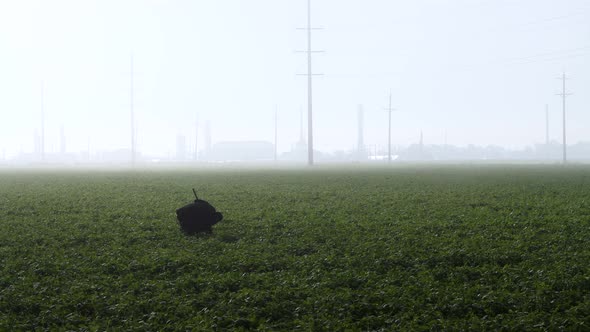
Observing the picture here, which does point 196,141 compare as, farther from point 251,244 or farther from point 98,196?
point 251,244

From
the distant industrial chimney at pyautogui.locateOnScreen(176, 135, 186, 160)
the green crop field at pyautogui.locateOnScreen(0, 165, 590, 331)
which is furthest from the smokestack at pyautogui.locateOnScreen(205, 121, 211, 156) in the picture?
the green crop field at pyautogui.locateOnScreen(0, 165, 590, 331)

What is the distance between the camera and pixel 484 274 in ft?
32.8

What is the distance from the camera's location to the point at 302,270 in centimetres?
1036

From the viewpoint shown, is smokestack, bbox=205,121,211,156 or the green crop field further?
smokestack, bbox=205,121,211,156

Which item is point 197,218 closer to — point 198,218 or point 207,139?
point 198,218

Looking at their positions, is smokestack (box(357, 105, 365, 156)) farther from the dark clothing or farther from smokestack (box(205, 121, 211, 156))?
the dark clothing

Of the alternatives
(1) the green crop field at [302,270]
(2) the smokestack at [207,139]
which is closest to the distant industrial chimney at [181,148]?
(2) the smokestack at [207,139]

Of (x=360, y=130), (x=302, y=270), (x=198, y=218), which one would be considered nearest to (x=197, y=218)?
(x=198, y=218)

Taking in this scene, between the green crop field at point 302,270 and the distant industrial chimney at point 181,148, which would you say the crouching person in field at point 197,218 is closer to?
the green crop field at point 302,270

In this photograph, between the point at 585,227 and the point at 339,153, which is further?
the point at 339,153

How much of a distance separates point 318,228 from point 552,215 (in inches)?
244

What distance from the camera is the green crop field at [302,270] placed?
8.33 meters

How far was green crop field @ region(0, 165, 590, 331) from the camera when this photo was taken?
833cm

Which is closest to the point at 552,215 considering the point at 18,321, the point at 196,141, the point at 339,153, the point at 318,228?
the point at 318,228
